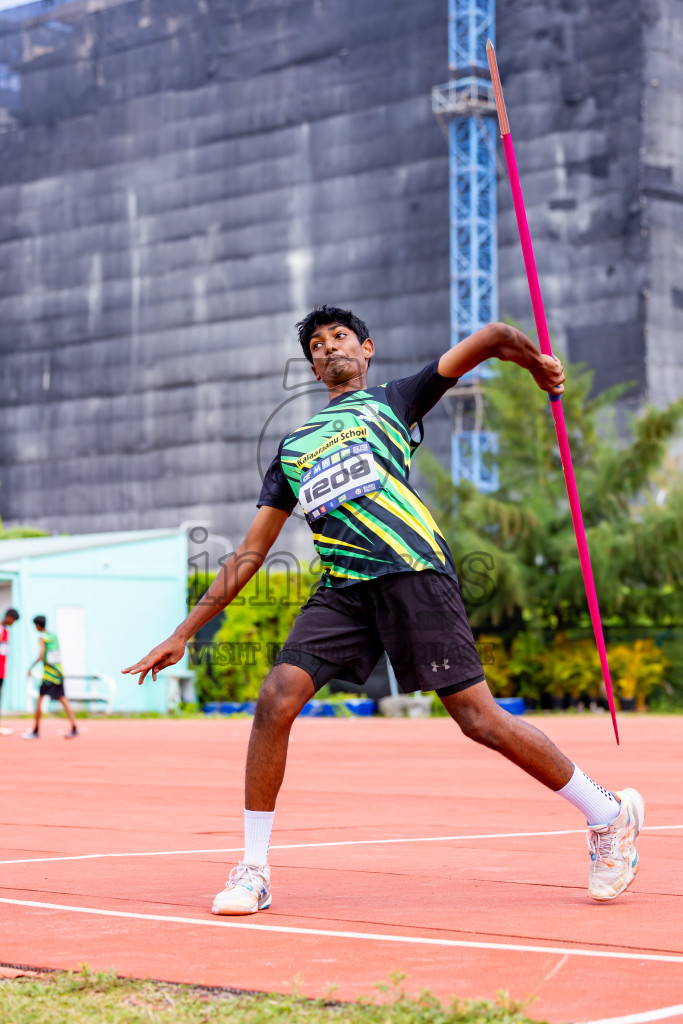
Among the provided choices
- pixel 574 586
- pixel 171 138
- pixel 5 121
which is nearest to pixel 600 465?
pixel 574 586

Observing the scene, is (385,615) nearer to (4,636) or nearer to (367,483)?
(367,483)

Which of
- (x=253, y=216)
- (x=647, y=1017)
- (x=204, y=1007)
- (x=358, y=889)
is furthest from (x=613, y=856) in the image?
(x=253, y=216)

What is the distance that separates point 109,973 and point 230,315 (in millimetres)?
58541

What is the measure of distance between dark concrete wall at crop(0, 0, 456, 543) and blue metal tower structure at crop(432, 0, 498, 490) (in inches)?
43.1

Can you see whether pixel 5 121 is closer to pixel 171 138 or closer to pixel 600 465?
pixel 171 138

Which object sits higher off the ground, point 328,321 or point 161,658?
point 328,321

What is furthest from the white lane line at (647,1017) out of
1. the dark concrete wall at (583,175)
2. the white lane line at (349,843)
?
the dark concrete wall at (583,175)

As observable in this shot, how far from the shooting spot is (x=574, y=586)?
31906 mm

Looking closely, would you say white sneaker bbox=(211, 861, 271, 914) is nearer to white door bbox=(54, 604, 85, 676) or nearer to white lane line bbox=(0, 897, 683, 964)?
white lane line bbox=(0, 897, 683, 964)

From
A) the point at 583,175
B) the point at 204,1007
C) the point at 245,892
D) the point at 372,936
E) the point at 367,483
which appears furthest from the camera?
the point at 583,175

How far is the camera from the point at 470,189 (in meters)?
53.5

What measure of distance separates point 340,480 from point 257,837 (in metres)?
1.22

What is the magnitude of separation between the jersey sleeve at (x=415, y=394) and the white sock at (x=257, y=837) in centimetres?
144

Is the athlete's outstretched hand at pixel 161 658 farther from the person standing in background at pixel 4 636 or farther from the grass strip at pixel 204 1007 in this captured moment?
the person standing in background at pixel 4 636
